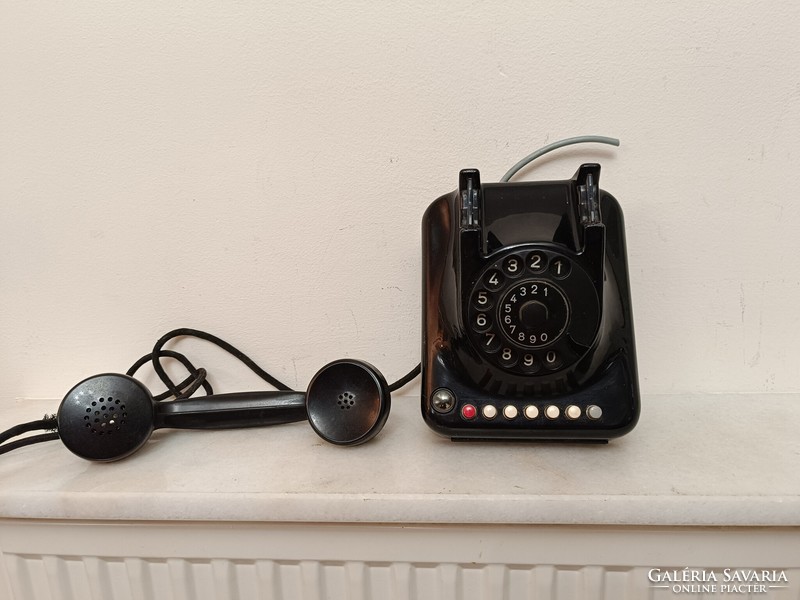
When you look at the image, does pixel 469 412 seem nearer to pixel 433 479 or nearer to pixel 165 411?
pixel 433 479

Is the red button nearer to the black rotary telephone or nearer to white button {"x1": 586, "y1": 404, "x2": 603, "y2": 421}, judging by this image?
the black rotary telephone

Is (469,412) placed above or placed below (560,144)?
below

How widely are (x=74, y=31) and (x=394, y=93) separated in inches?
15.6

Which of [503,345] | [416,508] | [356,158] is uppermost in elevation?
[356,158]

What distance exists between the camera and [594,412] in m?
0.47

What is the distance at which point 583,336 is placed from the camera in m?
0.46

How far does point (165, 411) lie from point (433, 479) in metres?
0.29

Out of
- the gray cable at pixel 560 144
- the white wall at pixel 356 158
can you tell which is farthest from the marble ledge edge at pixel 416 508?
the gray cable at pixel 560 144

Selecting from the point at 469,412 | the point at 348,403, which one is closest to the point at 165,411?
the point at 348,403

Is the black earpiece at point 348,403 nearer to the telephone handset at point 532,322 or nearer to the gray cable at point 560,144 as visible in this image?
the telephone handset at point 532,322

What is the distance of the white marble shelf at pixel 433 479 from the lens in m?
0.42

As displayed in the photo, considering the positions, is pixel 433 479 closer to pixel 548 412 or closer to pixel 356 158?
pixel 548 412

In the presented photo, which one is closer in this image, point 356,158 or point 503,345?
point 503,345

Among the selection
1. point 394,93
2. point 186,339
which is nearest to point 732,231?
point 394,93
